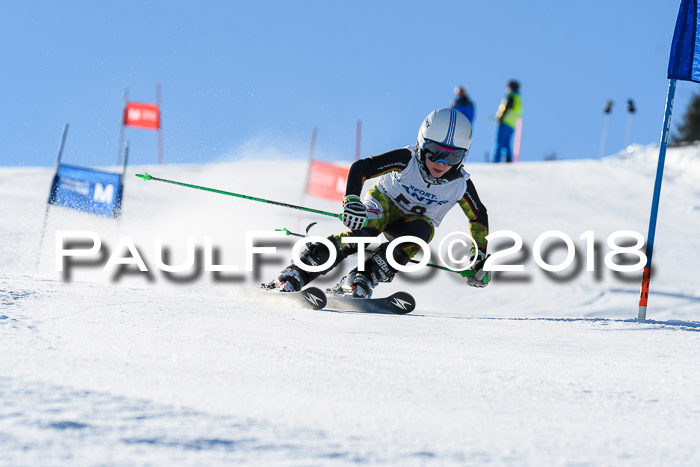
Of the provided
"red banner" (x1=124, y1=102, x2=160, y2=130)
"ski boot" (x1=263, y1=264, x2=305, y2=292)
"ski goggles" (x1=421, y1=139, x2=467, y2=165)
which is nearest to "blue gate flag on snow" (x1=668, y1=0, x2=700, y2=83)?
"ski goggles" (x1=421, y1=139, x2=467, y2=165)

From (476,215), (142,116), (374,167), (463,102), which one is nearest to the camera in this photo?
(374,167)

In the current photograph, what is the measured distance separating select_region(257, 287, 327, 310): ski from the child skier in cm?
13

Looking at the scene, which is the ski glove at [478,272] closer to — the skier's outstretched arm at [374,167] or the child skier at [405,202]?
the child skier at [405,202]

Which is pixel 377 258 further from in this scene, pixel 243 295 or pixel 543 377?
pixel 543 377

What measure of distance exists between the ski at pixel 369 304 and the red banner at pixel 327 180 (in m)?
5.00

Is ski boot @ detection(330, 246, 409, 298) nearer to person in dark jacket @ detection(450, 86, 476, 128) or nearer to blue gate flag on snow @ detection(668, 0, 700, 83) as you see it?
blue gate flag on snow @ detection(668, 0, 700, 83)

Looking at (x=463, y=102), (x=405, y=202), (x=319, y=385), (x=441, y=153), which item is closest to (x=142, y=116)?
(x=463, y=102)

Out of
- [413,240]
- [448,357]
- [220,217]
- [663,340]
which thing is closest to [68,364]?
[448,357]

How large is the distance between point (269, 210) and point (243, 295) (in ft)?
19.8

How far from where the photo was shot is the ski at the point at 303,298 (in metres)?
4.64

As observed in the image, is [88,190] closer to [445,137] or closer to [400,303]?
[400,303]

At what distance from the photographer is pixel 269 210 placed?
11.2 meters

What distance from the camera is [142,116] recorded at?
15039mm

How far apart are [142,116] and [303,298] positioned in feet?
36.9
